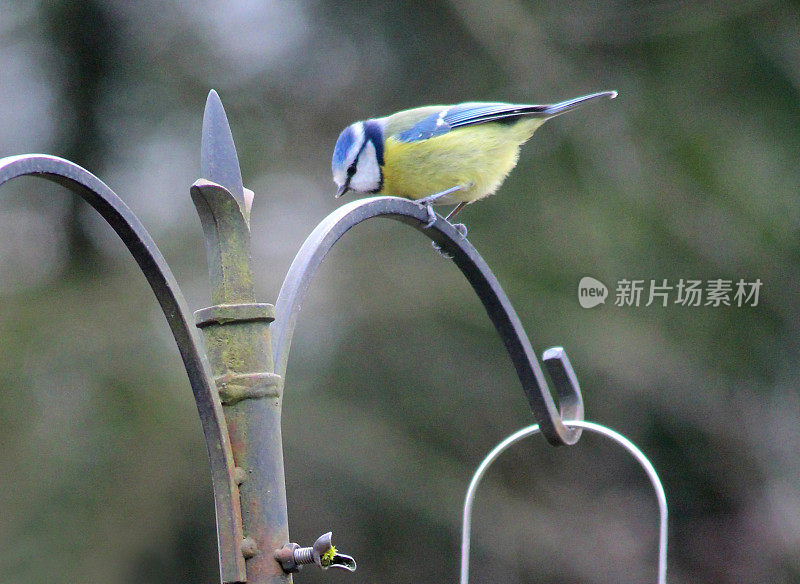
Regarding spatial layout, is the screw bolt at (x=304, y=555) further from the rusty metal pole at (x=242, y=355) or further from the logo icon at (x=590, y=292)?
the logo icon at (x=590, y=292)

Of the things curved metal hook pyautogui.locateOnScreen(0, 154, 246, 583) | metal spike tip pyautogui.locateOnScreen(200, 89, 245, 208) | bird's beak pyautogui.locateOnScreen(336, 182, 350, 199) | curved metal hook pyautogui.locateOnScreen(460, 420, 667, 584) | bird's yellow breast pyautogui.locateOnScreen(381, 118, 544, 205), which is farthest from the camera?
bird's yellow breast pyautogui.locateOnScreen(381, 118, 544, 205)

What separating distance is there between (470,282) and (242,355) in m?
0.48

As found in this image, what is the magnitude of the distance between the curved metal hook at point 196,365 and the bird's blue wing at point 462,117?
44.7 inches

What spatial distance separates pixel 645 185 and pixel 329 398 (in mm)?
1640

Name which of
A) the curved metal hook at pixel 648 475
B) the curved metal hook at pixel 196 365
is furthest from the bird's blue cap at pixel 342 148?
the curved metal hook at pixel 196 365

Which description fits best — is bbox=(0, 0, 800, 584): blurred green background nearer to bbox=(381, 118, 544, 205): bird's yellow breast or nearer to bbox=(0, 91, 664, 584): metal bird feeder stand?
bbox=(381, 118, 544, 205): bird's yellow breast

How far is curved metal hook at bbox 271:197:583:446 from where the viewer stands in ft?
3.09

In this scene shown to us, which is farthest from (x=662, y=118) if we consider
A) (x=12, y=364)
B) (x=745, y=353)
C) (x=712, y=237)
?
(x=12, y=364)

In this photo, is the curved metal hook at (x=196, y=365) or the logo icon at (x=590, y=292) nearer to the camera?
the curved metal hook at (x=196, y=365)

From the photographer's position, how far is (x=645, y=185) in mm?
4012

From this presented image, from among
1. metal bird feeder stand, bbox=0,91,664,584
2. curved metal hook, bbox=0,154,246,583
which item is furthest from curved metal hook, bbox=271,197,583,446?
curved metal hook, bbox=0,154,246,583

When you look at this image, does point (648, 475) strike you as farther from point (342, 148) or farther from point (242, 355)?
point (342, 148)

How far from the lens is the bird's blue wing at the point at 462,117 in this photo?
1930 mm

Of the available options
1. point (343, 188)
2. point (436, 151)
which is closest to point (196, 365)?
point (343, 188)
